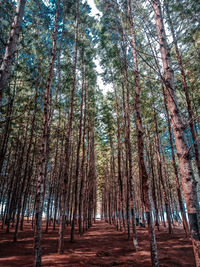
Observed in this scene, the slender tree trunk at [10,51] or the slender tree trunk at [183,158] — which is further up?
the slender tree trunk at [10,51]

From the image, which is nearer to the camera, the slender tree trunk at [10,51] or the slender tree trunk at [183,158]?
the slender tree trunk at [183,158]

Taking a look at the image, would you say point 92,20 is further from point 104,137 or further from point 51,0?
point 104,137

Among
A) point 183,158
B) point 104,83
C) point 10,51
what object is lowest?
point 183,158

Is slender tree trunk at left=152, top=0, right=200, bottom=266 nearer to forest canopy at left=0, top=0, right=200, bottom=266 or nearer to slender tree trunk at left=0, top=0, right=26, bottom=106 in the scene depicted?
forest canopy at left=0, top=0, right=200, bottom=266

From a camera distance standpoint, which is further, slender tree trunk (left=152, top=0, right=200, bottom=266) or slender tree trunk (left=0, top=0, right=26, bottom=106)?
slender tree trunk (left=0, top=0, right=26, bottom=106)

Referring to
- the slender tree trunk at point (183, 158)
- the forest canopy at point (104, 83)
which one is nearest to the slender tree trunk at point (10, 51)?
the forest canopy at point (104, 83)

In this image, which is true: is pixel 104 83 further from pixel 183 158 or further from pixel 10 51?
pixel 183 158

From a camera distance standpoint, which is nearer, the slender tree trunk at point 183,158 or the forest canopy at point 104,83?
the slender tree trunk at point 183,158

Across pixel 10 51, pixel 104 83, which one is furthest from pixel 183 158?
pixel 104 83

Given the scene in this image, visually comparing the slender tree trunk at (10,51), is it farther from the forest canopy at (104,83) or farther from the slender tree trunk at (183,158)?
the slender tree trunk at (183,158)

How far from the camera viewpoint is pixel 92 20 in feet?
42.9

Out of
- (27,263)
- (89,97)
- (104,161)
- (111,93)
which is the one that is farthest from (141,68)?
(104,161)

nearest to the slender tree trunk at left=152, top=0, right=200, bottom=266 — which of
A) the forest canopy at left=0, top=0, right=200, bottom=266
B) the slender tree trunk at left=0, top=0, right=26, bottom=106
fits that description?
the forest canopy at left=0, top=0, right=200, bottom=266

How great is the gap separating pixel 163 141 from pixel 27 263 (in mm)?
21644
